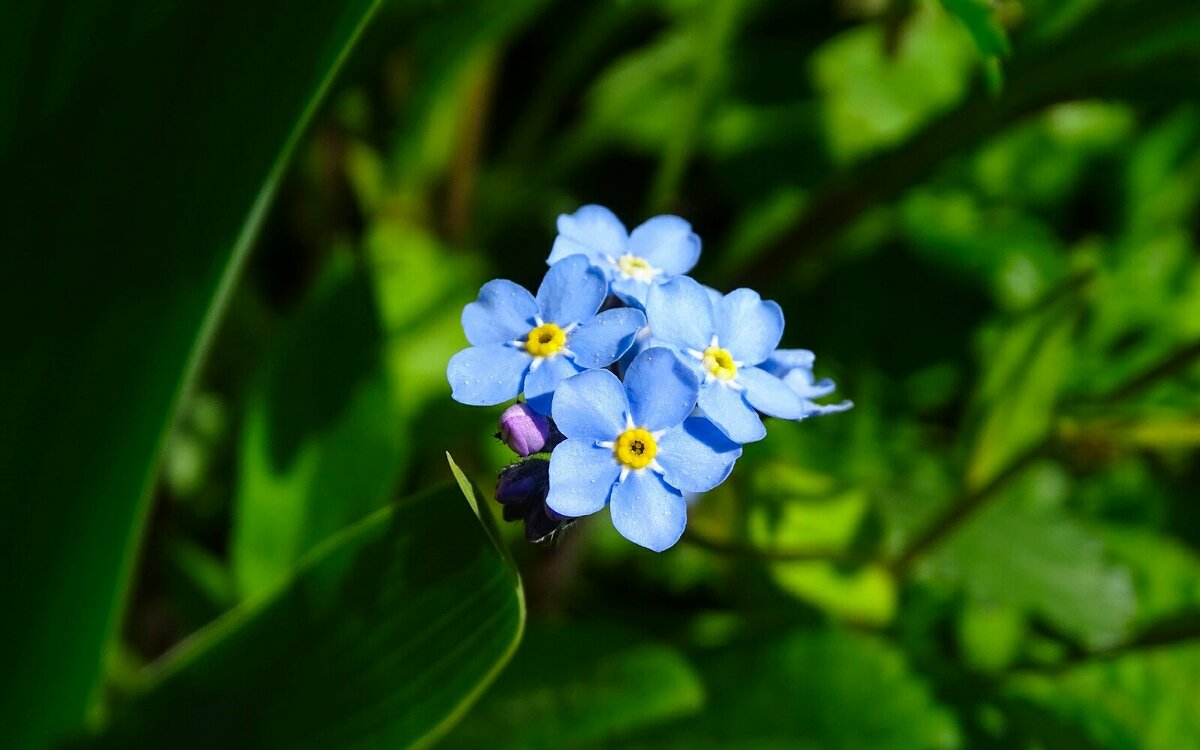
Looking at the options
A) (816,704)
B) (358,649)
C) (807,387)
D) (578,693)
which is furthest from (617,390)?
(816,704)

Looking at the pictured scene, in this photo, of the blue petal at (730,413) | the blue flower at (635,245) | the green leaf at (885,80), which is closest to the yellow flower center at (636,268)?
the blue flower at (635,245)

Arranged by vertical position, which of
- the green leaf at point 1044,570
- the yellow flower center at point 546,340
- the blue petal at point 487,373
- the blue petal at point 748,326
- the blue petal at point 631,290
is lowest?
the green leaf at point 1044,570

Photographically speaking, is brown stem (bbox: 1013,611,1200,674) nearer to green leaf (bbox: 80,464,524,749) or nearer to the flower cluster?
the flower cluster

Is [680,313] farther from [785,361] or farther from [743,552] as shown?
[743,552]

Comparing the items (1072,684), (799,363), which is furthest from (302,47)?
(1072,684)

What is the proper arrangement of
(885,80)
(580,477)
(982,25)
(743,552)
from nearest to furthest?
(580,477) < (982,25) < (743,552) < (885,80)

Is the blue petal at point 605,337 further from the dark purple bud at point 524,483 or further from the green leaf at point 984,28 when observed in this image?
the green leaf at point 984,28

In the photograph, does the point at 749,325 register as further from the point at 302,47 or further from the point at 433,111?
the point at 433,111
